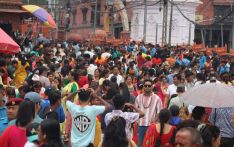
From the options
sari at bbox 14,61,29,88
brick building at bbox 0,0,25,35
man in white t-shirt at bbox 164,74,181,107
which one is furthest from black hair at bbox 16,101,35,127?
brick building at bbox 0,0,25,35

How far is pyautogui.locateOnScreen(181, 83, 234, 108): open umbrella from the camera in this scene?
31.9ft

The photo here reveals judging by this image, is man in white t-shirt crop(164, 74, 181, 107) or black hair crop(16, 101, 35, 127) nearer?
black hair crop(16, 101, 35, 127)

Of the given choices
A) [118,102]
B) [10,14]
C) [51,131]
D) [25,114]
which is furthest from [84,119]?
[10,14]

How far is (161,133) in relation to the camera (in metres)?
8.60

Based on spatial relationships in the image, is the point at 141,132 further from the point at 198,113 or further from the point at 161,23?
the point at 161,23

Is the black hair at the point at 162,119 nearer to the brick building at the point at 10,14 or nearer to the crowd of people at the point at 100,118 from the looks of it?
the crowd of people at the point at 100,118

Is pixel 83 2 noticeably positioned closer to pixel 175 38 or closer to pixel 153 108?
pixel 175 38

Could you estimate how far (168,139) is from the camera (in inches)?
339

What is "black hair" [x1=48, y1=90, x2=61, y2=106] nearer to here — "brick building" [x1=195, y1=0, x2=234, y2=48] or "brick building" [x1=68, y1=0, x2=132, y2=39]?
"brick building" [x1=195, y1=0, x2=234, y2=48]

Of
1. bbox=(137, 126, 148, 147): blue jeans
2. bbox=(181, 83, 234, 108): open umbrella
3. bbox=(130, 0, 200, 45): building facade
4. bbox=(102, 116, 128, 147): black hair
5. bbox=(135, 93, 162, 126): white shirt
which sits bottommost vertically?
bbox=(137, 126, 148, 147): blue jeans

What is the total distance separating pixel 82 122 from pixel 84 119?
54 mm

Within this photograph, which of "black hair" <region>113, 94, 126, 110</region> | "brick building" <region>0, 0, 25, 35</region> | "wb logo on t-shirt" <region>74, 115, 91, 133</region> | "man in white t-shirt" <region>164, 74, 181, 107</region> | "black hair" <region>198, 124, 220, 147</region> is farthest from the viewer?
"brick building" <region>0, 0, 25, 35</region>

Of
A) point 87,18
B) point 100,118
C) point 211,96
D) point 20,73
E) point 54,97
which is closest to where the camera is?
point 54,97

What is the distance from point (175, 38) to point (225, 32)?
1411 cm
